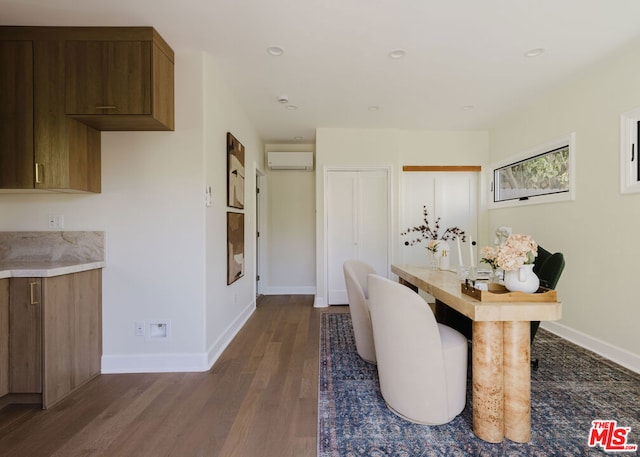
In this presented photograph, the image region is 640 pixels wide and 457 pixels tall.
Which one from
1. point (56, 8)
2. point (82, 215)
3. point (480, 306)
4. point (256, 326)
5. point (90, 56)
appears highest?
point (56, 8)

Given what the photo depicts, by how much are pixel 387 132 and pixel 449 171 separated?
1.09 metres

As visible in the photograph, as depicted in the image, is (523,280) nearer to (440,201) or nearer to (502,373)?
(502,373)

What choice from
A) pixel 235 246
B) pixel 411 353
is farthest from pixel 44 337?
pixel 411 353

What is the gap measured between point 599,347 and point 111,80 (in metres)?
4.37

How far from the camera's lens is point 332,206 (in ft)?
14.8

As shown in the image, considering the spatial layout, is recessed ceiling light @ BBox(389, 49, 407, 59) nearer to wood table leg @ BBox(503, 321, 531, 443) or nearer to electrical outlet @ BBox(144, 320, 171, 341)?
wood table leg @ BBox(503, 321, 531, 443)

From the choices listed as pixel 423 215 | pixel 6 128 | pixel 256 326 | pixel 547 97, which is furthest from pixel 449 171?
pixel 6 128

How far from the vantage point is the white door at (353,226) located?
4.48 m

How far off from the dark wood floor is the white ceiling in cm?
249

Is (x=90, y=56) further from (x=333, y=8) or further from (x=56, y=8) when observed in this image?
(x=333, y=8)

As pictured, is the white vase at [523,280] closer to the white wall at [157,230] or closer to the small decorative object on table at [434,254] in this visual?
the small decorative object on table at [434,254]

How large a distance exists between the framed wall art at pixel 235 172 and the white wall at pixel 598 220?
3.29 metres

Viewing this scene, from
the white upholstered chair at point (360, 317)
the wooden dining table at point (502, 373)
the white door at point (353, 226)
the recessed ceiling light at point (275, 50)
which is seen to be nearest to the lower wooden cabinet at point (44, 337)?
the white upholstered chair at point (360, 317)

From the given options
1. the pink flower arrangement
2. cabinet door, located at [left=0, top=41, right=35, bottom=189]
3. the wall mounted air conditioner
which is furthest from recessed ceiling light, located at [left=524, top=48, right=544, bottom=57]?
cabinet door, located at [left=0, top=41, right=35, bottom=189]
